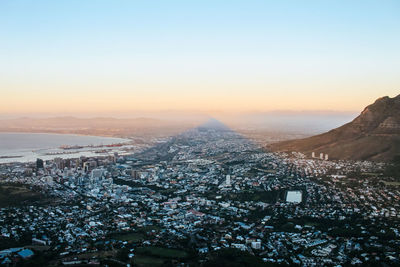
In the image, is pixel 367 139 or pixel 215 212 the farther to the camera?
pixel 367 139

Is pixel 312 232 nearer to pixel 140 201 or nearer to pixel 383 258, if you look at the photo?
pixel 383 258

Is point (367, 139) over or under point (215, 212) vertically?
over

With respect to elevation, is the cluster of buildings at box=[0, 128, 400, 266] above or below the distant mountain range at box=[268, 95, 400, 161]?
below

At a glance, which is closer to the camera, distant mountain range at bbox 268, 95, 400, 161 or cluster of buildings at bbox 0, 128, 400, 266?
cluster of buildings at bbox 0, 128, 400, 266

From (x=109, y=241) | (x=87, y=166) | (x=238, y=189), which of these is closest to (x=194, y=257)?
(x=109, y=241)
